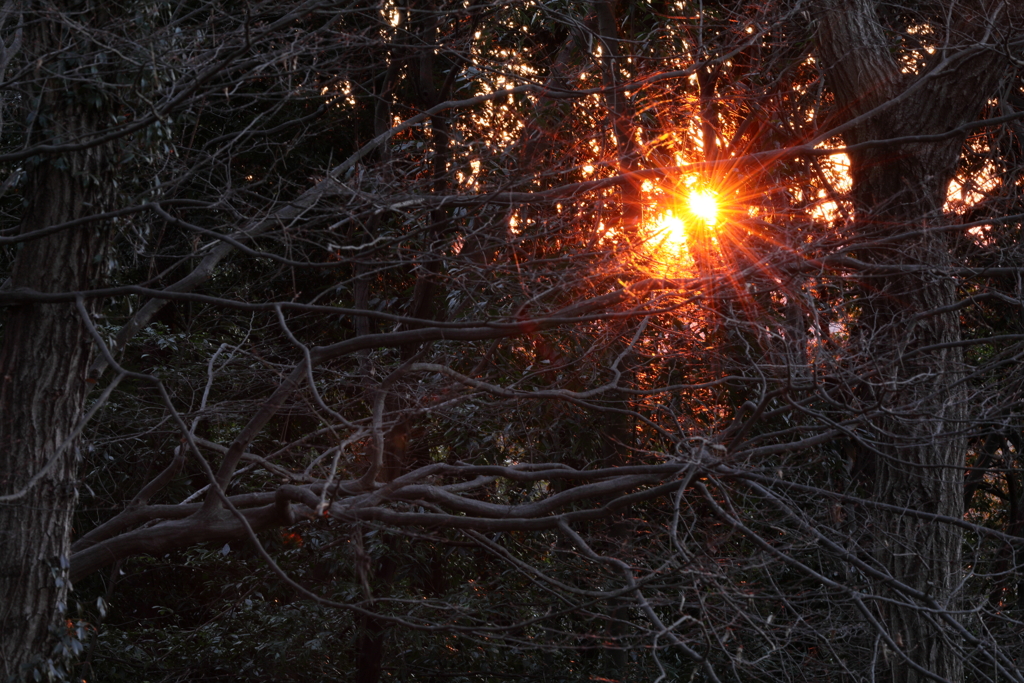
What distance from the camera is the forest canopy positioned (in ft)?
16.0

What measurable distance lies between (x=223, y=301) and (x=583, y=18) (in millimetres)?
5364

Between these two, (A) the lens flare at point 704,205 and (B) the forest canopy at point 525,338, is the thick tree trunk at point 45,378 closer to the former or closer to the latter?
(B) the forest canopy at point 525,338

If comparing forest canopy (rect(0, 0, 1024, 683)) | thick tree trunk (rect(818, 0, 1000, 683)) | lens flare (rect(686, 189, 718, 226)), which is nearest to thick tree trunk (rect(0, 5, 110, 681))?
forest canopy (rect(0, 0, 1024, 683))

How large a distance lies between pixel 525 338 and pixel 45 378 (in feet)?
Result: 12.9

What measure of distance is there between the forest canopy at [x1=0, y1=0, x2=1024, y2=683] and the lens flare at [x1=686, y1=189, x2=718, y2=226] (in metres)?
0.02

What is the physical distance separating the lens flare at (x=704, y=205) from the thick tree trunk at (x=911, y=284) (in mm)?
949

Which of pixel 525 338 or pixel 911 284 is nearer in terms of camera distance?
pixel 911 284

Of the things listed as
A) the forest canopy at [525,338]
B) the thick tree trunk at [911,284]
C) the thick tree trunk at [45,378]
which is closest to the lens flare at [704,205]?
the forest canopy at [525,338]

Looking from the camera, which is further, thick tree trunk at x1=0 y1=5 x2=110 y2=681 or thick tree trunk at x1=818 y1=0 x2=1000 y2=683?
thick tree trunk at x1=818 y1=0 x2=1000 y2=683

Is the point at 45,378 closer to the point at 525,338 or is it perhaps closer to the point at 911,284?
the point at 525,338

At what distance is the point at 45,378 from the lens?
18.1 ft

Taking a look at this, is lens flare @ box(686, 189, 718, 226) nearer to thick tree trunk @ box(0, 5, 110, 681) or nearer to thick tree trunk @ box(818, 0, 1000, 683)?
thick tree trunk @ box(818, 0, 1000, 683)

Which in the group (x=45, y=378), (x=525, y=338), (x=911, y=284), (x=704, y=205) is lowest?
(x=45, y=378)

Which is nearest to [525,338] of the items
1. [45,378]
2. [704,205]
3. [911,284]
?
[704,205]
